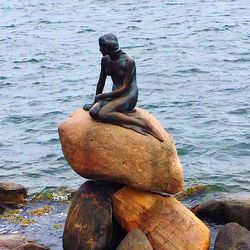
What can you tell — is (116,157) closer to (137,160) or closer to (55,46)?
(137,160)

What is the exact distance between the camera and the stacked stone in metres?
13.7

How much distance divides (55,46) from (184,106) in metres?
12.3

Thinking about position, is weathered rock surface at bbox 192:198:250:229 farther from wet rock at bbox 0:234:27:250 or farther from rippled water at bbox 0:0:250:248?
wet rock at bbox 0:234:27:250

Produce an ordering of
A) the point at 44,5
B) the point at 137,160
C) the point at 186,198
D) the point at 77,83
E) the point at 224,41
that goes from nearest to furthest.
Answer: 1. the point at 137,160
2. the point at 186,198
3. the point at 77,83
4. the point at 224,41
5. the point at 44,5

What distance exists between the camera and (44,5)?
48.5 meters

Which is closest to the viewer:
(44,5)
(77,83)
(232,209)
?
(232,209)

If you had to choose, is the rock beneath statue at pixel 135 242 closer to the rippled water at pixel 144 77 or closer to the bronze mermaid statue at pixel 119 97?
the bronze mermaid statue at pixel 119 97

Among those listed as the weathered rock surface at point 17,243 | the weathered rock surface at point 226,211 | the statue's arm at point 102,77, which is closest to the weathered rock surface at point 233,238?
the weathered rock surface at point 226,211

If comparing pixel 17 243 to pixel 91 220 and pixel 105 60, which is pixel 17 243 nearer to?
pixel 91 220

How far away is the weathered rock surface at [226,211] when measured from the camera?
50.9 ft

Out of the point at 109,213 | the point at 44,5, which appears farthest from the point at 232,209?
the point at 44,5

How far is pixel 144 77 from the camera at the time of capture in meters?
29.9

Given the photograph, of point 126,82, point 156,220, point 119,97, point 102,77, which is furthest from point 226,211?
point 102,77

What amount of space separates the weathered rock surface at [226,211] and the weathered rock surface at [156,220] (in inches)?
61.2
